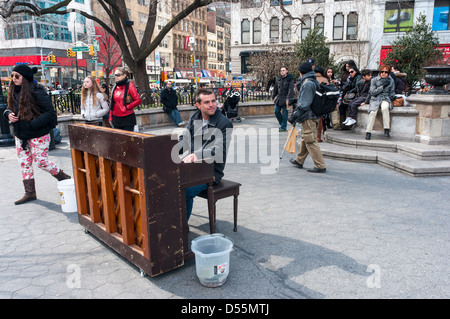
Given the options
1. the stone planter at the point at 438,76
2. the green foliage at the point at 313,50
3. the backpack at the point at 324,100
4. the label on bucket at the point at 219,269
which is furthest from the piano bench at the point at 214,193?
the green foliage at the point at 313,50

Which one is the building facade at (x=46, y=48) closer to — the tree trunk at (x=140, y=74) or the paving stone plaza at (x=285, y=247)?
the tree trunk at (x=140, y=74)

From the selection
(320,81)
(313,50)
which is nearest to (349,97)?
(320,81)

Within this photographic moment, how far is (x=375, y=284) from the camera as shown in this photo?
3215mm

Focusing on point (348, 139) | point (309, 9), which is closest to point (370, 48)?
point (309, 9)

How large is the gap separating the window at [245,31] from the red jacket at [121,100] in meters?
40.6

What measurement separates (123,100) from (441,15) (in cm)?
3915

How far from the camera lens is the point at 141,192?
125 inches

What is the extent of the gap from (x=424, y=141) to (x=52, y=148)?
9.48 metres

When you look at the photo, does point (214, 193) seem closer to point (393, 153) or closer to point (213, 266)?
point (213, 266)

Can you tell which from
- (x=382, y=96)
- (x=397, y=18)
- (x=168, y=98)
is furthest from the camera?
(x=397, y=18)

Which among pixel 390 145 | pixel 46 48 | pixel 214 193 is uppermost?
pixel 46 48

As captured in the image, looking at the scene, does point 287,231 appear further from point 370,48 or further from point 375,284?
point 370,48

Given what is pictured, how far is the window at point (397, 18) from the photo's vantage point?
37.0m

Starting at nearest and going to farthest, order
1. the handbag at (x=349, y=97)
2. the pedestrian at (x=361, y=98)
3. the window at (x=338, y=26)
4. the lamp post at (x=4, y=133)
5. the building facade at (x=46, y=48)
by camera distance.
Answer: the pedestrian at (x=361, y=98) → the handbag at (x=349, y=97) → the lamp post at (x=4, y=133) → the window at (x=338, y=26) → the building facade at (x=46, y=48)
